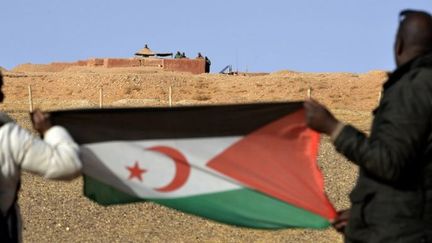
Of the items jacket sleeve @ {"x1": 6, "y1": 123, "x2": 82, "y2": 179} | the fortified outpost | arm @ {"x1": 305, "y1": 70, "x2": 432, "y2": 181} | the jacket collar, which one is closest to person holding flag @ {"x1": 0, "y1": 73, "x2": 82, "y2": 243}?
jacket sleeve @ {"x1": 6, "y1": 123, "x2": 82, "y2": 179}

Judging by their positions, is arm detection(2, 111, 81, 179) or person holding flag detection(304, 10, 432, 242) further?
arm detection(2, 111, 81, 179)

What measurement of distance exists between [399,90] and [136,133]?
1351 mm

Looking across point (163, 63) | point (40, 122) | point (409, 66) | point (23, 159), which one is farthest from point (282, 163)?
point (163, 63)

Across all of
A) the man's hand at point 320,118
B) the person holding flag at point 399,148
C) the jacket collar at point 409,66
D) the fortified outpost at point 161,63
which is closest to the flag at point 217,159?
the man's hand at point 320,118

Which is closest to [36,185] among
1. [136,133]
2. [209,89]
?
[136,133]

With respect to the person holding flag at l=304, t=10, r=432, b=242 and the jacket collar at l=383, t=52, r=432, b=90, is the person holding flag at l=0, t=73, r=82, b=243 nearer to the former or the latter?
the person holding flag at l=304, t=10, r=432, b=242

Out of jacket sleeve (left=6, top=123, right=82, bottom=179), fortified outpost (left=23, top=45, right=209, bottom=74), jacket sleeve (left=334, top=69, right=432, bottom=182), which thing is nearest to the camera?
jacket sleeve (left=334, top=69, right=432, bottom=182)

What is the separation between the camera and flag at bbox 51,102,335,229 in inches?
158

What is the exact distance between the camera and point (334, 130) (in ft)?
11.1

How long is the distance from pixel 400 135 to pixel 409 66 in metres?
0.30

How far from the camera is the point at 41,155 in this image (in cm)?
336

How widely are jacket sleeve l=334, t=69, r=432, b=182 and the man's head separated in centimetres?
15

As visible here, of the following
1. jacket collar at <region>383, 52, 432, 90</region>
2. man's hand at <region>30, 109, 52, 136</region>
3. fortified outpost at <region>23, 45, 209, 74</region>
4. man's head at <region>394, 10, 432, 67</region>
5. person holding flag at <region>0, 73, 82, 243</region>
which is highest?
man's head at <region>394, 10, 432, 67</region>

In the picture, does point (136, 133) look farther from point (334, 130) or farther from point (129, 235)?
point (129, 235)
